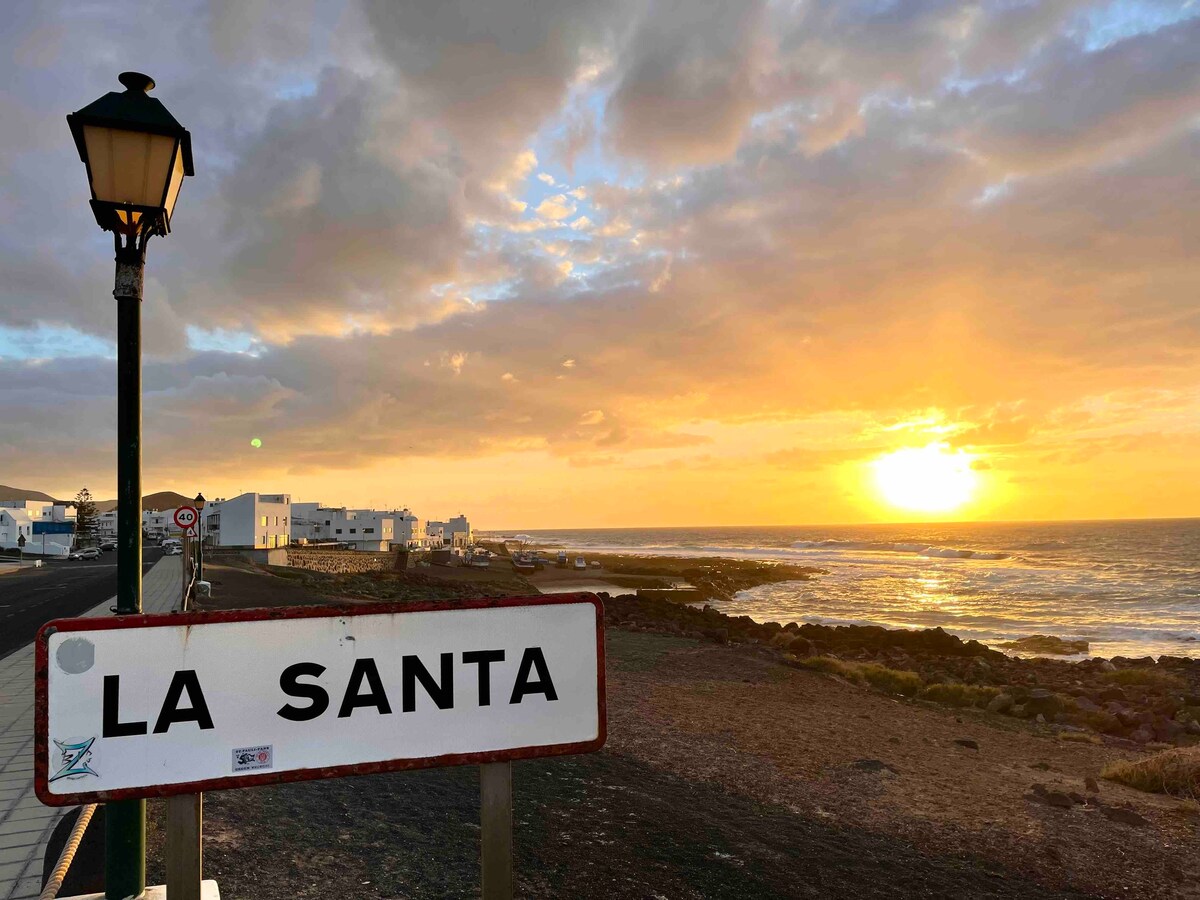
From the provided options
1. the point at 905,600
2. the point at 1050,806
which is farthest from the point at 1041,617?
the point at 1050,806

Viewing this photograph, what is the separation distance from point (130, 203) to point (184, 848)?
9.82 ft

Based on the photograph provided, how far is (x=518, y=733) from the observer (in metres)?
2.86

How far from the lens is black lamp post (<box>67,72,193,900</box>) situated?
3.50 m

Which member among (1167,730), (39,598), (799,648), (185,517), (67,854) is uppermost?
(185,517)

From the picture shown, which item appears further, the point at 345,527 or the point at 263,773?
the point at 345,527

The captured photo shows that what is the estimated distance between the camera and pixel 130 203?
370cm

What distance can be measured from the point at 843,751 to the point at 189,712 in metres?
10.1

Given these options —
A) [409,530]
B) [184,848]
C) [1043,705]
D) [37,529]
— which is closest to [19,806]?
[184,848]

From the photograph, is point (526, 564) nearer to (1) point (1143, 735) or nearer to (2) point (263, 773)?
(1) point (1143, 735)

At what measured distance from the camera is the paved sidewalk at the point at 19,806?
5102mm

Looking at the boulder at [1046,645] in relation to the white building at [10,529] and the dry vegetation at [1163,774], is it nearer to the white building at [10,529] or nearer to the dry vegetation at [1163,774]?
the dry vegetation at [1163,774]

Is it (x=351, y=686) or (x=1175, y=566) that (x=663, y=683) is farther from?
(x=1175, y=566)

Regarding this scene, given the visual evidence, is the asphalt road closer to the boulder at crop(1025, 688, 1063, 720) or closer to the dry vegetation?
the dry vegetation

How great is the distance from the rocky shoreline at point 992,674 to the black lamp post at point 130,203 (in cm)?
1542
